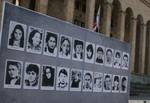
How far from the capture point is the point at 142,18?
56562 mm

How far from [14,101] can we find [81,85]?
2048 mm

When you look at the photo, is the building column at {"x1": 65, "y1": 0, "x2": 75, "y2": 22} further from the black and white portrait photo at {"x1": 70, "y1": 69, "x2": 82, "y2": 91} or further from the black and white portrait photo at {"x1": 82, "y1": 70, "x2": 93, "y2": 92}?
the black and white portrait photo at {"x1": 70, "y1": 69, "x2": 82, "y2": 91}

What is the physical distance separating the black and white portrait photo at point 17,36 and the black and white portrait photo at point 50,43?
0.58 metres

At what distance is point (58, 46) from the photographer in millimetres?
8047

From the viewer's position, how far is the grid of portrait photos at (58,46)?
7152 millimetres

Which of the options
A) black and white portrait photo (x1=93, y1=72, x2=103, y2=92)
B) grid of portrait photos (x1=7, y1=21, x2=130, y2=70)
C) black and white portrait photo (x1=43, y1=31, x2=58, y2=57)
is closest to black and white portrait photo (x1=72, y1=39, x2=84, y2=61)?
grid of portrait photos (x1=7, y1=21, x2=130, y2=70)

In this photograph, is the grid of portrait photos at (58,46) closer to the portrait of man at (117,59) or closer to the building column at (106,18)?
the portrait of man at (117,59)

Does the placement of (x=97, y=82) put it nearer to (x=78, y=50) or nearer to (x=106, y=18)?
(x=78, y=50)

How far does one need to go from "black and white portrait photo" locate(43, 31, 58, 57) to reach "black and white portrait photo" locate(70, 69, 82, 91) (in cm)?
74

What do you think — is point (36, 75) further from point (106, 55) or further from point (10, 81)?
point (106, 55)

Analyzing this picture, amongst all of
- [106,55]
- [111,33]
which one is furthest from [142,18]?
[106,55]

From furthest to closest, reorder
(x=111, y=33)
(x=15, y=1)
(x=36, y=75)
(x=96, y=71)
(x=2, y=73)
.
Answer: (x=111, y=33) → (x=15, y=1) → (x=96, y=71) → (x=36, y=75) → (x=2, y=73)

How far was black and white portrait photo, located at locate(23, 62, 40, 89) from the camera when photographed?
291 inches

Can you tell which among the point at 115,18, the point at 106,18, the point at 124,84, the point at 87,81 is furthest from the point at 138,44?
the point at 87,81
